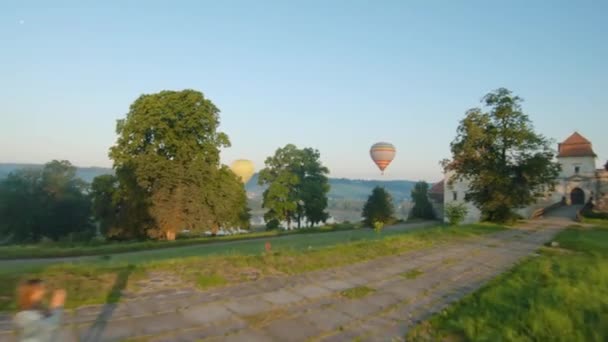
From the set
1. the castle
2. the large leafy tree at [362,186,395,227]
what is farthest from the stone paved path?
the castle

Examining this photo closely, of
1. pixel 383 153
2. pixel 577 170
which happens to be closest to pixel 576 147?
pixel 577 170

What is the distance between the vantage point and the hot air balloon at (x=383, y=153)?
36.7m

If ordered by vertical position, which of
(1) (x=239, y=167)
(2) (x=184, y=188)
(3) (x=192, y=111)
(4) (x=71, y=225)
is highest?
(3) (x=192, y=111)

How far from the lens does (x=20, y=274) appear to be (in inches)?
273

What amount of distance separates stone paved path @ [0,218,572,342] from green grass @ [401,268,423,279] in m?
0.03

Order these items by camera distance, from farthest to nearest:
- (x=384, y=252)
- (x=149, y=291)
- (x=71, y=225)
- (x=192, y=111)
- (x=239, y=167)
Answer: (x=239, y=167) → (x=71, y=225) → (x=192, y=111) → (x=384, y=252) → (x=149, y=291)

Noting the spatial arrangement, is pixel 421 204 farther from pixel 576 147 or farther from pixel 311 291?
pixel 311 291

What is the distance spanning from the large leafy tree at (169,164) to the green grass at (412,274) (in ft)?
62.6

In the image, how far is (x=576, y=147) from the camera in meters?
60.0

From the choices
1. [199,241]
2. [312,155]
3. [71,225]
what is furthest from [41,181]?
[312,155]

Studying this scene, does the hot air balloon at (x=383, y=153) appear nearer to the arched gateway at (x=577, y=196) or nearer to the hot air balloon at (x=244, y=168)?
the hot air balloon at (x=244, y=168)

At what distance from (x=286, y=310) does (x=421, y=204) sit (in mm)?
48842

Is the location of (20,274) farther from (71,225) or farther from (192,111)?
(71,225)

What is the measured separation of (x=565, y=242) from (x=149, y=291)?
56.6ft
